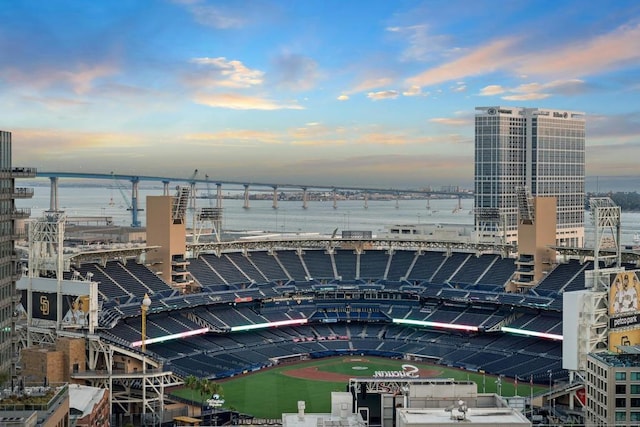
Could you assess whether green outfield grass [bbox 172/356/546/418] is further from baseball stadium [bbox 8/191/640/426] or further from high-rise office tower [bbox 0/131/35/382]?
high-rise office tower [bbox 0/131/35/382]

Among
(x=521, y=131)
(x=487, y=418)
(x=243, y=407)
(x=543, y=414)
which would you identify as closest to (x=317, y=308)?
(x=243, y=407)

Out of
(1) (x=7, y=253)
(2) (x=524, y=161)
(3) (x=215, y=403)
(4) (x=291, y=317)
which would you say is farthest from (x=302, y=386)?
(2) (x=524, y=161)

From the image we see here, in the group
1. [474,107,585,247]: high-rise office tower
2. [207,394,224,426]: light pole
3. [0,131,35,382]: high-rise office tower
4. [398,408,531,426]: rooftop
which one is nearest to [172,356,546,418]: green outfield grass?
[207,394,224,426]: light pole

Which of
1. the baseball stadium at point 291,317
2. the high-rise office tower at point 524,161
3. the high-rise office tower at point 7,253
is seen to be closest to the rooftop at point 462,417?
the baseball stadium at point 291,317

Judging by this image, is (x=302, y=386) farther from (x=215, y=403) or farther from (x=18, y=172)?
(x=18, y=172)

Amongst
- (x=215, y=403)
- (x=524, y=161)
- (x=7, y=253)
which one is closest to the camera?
(x=7, y=253)
